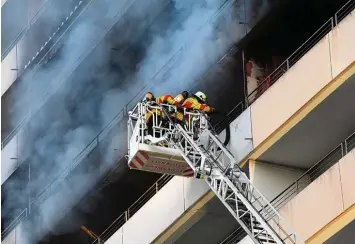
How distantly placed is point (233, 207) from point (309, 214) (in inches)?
58.3

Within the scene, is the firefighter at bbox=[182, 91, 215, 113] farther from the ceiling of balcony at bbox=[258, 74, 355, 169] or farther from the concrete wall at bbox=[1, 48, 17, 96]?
the concrete wall at bbox=[1, 48, 17, 96]

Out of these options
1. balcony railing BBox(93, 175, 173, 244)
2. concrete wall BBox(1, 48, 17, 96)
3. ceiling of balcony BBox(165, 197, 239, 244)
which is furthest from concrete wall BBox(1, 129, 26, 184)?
ceiling of balcony BBox(165, 197, 239, 244)

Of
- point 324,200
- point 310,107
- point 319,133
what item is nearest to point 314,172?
point 319,133

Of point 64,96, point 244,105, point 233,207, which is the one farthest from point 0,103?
point 233,207

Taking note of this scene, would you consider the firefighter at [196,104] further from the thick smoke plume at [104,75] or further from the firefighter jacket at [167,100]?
the thick smoke plume at [104,75]

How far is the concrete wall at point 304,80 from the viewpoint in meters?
28.7

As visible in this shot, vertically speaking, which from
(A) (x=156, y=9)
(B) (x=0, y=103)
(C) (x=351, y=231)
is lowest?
(C) (x=351, y=231)

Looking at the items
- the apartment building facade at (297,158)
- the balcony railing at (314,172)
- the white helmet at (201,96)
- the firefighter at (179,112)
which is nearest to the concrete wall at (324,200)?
the apartment building facade at (297,158)

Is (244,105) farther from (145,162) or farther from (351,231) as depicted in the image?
(351,231)

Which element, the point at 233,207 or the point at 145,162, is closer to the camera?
the point at 233,207

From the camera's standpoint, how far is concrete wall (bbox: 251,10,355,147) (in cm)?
2872

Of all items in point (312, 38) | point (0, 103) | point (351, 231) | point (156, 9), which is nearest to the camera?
point (351, 231)

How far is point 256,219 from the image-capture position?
28406 millimetres

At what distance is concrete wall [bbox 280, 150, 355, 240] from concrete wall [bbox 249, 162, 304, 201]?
6.00 ft
